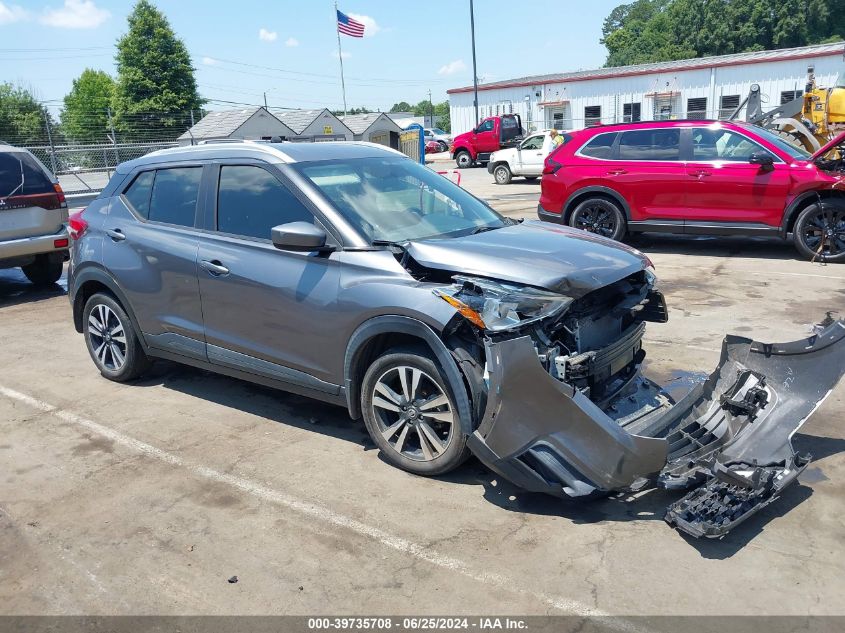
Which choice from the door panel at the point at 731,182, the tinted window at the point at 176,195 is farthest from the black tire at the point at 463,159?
the tinted window at the point at 176,195

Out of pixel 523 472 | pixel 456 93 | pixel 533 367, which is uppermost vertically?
pixel 456 93

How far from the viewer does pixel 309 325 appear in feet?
14.8

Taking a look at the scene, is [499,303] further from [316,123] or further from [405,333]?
[316,123]

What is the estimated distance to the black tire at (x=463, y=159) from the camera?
3414 cm

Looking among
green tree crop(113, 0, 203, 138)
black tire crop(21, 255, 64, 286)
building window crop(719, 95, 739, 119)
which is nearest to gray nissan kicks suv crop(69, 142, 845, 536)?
black tire crop(21, 255, 64, 286)

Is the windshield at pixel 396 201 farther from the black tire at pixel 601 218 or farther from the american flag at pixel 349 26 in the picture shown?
the american flag at pixel 349 26

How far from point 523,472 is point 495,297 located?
35.8 inches

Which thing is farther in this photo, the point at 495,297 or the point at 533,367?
the point at 495,297

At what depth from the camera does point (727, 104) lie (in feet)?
128

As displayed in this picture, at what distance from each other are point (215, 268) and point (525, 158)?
20177 millimetres

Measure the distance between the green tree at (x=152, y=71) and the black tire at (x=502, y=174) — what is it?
34355mm

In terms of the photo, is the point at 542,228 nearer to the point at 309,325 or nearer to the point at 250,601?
the point at 309,325

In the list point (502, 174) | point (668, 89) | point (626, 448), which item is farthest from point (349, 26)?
point (626, 448)

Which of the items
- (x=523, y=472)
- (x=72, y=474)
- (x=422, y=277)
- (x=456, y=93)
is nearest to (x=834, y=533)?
(x=523, y=472)
